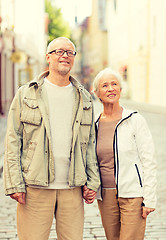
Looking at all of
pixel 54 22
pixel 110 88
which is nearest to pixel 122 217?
pixel 110 88

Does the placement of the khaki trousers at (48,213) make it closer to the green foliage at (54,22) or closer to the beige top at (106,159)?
the beige top at (106,159)

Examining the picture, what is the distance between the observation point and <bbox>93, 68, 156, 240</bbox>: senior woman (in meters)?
3.16

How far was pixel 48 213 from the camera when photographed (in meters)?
3.04

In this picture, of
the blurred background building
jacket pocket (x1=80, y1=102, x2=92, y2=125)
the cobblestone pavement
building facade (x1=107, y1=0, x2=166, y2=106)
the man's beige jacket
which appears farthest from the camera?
building facade (x1=107, y1=0, x2=166, y2=106)

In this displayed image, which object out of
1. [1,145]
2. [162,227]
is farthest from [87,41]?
[162,227]

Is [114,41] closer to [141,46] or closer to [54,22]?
[54,22]

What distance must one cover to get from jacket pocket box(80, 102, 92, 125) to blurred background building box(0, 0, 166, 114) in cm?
1666

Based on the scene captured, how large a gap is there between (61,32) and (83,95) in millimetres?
48595

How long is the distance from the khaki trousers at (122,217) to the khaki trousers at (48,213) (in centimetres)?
24

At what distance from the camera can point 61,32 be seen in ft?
167

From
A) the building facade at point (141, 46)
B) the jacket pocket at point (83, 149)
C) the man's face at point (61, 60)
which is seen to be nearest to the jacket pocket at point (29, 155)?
the jacket pocket at point (83, 149)

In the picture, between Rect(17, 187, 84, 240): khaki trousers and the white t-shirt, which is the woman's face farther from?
Rect(17, 187, 84, 240): khaki trousers

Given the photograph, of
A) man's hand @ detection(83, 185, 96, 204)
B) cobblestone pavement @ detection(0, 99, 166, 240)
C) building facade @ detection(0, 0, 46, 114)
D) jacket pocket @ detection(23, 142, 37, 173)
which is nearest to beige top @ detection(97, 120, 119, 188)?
man's hand @ detection(83, 185, 96, 204)

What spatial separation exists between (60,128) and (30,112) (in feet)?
0.70
